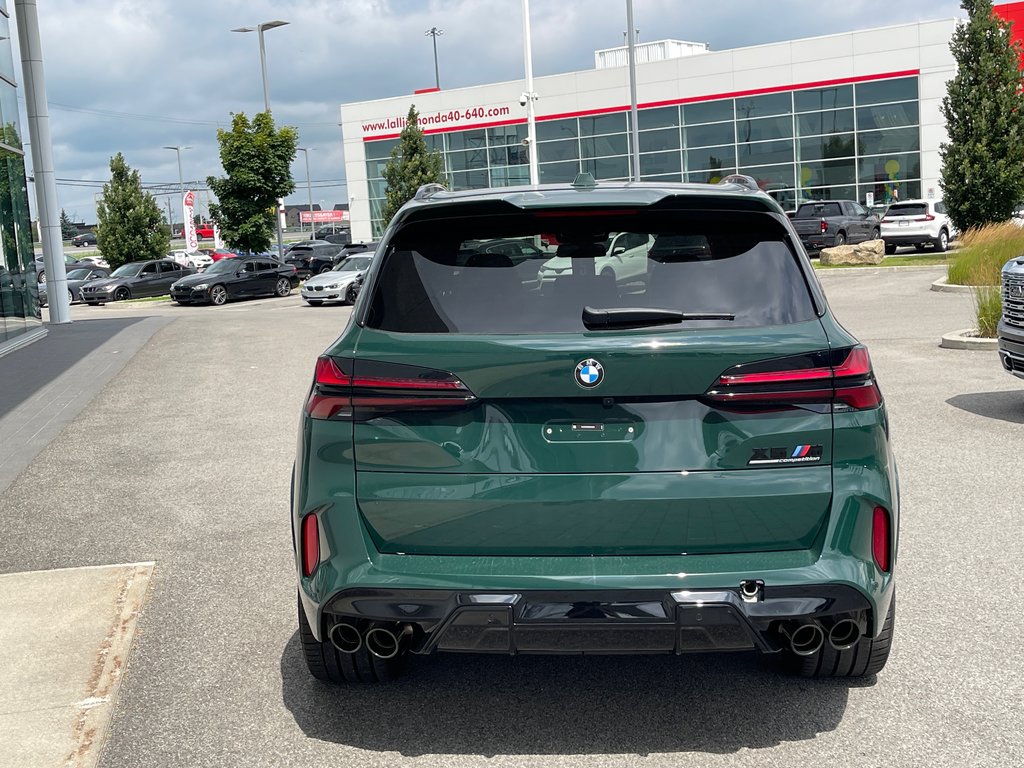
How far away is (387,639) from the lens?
12.1 feet

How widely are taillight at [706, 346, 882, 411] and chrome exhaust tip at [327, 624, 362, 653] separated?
1.33 meters

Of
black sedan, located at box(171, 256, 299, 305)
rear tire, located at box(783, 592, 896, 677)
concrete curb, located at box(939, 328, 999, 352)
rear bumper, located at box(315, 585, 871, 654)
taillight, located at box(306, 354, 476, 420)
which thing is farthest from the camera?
black sedan, located at box(171, 256, 299, 305)

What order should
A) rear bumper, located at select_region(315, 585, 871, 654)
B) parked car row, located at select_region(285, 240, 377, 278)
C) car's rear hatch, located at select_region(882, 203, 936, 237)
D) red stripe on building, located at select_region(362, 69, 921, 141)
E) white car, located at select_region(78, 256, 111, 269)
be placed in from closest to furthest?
rear bumper, located at select_region(315, 585, 871, 654) < car's rear hatch, located at select_region(882, 203, 936, 237) < parked car row, located at select_region(285, 240, 377, 278) < red stripe on building, located at select_region(362, 69, 921, 141) < white car, located at select_region(78, 256, 111, 269)

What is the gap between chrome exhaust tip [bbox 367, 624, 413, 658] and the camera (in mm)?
3646

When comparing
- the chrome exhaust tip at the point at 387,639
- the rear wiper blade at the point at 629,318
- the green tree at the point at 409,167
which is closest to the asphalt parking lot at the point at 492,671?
the chrome exhaust tip at the point at 387,639

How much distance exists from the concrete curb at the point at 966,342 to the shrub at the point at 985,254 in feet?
6.33

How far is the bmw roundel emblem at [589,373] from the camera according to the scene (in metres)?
3.50

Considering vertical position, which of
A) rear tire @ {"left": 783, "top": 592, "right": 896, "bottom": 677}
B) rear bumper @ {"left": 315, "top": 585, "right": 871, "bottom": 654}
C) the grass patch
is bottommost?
the grass patch

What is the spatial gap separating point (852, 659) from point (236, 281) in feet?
118

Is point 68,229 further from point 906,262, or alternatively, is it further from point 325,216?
point 906,262

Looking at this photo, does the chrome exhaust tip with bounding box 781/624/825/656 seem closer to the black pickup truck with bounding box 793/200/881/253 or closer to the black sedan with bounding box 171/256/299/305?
the black sedan with bounding box 171/256/299/305

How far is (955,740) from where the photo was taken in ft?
12.5

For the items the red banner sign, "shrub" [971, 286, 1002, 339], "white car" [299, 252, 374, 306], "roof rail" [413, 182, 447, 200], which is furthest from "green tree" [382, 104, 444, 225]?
the red banner sign

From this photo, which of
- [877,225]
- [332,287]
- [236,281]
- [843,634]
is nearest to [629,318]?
[843,634]
